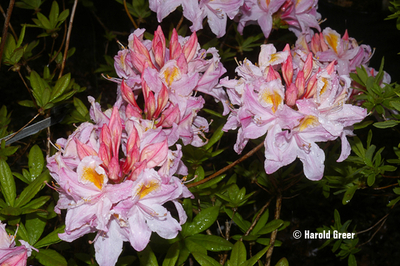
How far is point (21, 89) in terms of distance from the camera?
10.3ft

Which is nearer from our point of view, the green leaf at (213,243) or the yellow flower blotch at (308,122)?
the yellow flower blotch at (308,122)

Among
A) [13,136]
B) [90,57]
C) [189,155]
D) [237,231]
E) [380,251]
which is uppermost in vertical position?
[13,136]

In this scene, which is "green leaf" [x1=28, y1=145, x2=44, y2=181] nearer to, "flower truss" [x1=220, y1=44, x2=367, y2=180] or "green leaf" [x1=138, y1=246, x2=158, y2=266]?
"green leaf" [x1=138, y1=246, x2=158, y2=266]

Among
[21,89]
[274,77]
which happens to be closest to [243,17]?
[274,77]

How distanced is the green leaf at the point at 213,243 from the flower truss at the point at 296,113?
0.35 meters

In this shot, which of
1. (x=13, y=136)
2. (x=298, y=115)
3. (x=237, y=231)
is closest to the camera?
(x=298, y=115)

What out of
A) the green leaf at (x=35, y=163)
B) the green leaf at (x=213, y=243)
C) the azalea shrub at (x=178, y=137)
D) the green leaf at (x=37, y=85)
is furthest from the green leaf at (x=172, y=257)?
the green leaf at (x=37, y=85)

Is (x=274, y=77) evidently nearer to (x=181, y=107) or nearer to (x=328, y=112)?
(x=328, y=112)

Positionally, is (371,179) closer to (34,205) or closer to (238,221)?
(238,221)

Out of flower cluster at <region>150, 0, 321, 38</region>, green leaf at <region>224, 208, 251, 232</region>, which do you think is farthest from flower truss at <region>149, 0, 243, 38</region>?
green leaf at <region>224, 208, 251, 232</region>

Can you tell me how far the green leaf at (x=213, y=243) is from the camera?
1.16 meters

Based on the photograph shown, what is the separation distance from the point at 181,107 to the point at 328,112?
1.39ft

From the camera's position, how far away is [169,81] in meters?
1.01

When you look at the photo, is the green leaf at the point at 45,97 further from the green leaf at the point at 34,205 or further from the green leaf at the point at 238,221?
the green leaf at the point at 238,221
